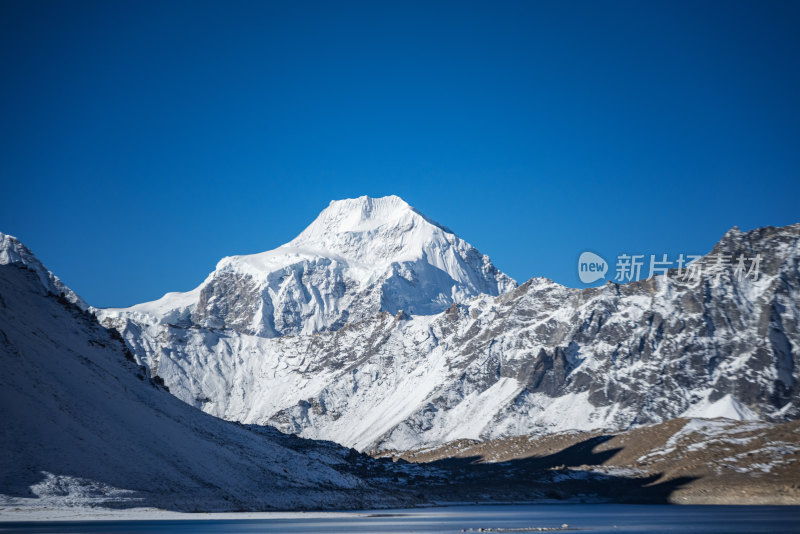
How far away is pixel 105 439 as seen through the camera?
130 metres

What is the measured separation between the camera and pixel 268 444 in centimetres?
18238

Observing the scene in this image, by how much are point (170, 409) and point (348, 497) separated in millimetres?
42267

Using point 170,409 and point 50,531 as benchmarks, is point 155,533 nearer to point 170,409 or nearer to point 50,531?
point 50,531

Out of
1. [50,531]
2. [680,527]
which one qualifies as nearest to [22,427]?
[50,531]

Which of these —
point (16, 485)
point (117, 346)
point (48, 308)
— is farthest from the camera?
point (117, 346)

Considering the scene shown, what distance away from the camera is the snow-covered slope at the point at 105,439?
11788cm

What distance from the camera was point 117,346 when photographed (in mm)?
176125

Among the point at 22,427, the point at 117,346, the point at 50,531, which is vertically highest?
the point at 117,346

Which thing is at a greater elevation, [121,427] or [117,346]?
[117,346]

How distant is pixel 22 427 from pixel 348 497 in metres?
76.4

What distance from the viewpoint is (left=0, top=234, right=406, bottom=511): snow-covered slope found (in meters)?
118

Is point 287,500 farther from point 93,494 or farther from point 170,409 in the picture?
point 93,494

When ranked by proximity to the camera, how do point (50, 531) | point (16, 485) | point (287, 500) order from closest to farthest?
point (50, 531)
point (16, 485)
point (287, 500)

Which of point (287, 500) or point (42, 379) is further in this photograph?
point (287, 500)
